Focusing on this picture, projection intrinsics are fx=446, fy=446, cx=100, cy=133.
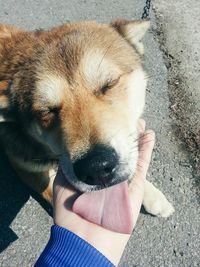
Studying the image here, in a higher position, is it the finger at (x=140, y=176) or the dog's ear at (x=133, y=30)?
the dog's ear at (x=133, y=30)

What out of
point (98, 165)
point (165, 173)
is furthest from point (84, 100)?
point (165, 173)

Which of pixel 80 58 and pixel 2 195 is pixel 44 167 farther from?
pixel 80 58

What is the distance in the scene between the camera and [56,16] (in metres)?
6.75

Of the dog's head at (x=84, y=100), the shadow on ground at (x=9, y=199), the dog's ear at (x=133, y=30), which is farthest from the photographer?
the shadow on ground at (x=9, y=199)

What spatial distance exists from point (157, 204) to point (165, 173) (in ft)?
1.53

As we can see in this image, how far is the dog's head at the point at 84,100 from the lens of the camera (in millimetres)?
2951

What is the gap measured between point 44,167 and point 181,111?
177cm

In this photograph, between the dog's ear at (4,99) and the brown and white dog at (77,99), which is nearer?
the brown and white dog at (77,99)

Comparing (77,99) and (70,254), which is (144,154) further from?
(70,254)

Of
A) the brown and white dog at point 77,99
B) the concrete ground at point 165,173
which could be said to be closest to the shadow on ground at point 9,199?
the concrete ground at point 165,173

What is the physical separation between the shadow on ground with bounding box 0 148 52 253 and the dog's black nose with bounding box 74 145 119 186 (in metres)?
1.50

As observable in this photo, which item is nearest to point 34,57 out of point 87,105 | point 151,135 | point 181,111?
point 87,105

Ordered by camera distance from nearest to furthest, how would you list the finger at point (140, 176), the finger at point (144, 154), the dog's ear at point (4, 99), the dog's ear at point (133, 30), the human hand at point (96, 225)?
1. the human hand at point (96, 225)
2. the finger at point (140, 176)
3. the finger at point (144, 154)
4. the dog's ear at point (4, 99)
5. the dog's ear at point (133, 30)

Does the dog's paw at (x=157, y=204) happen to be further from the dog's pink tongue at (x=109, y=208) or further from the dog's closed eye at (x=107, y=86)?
the dog's closed eye at (x=107, y=86)
